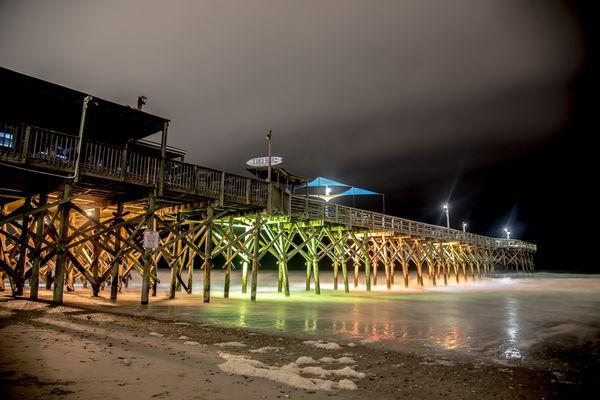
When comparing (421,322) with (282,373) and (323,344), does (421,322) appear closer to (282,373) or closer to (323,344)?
(323,344)

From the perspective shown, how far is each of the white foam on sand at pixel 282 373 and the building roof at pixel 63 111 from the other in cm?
996

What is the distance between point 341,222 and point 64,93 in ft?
48.4

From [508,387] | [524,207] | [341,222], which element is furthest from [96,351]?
[524,207]

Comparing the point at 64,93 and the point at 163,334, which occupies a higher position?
the point at 64,93

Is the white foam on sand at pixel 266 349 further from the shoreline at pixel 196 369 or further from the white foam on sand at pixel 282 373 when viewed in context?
the white foam on sand at pixel 282 373

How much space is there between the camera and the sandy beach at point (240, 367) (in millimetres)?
4352

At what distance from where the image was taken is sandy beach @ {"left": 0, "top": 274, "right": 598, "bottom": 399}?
4352 millimetres

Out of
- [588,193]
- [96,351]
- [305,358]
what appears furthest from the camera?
[588,193]

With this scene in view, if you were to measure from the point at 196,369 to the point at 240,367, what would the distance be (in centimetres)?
62

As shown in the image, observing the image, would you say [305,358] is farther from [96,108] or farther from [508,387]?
[96,108]

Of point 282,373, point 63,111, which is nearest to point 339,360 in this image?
point 282,373

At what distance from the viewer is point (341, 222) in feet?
70.1

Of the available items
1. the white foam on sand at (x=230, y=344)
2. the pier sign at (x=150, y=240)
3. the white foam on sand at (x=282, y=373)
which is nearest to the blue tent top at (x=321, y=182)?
the pier sign at (x=150, y=240)

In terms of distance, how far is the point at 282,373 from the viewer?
518 centimetres
